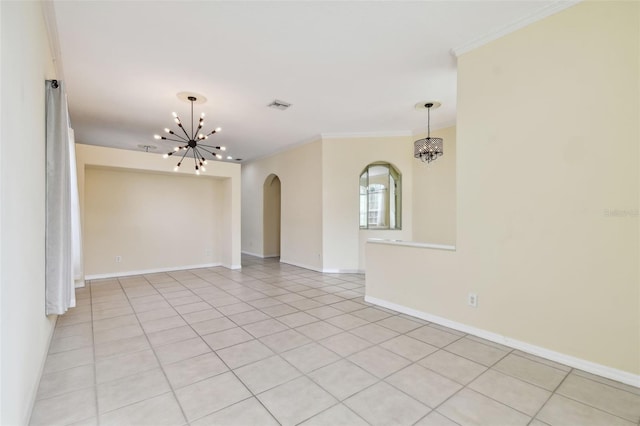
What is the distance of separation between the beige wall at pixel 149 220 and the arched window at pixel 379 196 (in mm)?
3236

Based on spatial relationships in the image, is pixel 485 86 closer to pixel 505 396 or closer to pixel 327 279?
pixel 505 396

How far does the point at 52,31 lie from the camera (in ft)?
8.77

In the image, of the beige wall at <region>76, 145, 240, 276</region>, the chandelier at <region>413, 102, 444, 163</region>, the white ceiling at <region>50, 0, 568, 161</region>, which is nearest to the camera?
the white ceiling at <region>50, 0, 568, 161</region>

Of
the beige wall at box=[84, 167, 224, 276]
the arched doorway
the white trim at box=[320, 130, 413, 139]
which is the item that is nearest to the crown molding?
the beige wall at box=[84, 167, 224, 276]

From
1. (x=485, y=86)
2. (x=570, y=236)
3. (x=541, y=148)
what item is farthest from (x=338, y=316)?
(x=485, y=86)

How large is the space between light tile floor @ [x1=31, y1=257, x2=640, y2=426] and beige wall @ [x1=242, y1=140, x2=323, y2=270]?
2.91 m

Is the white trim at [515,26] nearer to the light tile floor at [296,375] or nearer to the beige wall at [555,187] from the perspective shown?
the beige wall at [555,187]

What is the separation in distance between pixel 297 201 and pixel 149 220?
3.11m

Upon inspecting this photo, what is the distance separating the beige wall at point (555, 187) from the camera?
7.04ft

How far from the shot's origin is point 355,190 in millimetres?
6102

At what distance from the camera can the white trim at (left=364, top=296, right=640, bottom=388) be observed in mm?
2143

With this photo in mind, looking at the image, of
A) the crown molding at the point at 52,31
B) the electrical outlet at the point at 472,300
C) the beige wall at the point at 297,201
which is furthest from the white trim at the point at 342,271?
the crown molding at the point at 52,31

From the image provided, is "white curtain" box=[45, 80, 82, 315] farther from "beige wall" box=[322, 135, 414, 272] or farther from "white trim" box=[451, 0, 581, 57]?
"beige wall" box=[322, 135, 414, 272]

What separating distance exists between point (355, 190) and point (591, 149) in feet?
13.4
